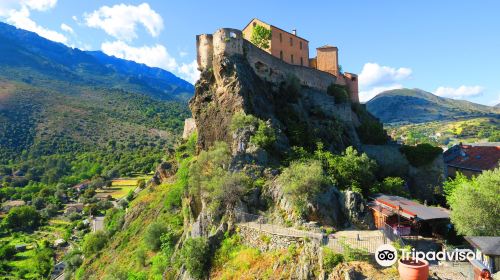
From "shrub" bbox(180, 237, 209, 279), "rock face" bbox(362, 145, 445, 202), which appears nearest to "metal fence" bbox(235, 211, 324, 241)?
"shrub" bbox(180, 237, 209, 279)

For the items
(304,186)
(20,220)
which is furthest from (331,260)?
(20,220)

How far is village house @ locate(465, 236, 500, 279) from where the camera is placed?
50.5 ft

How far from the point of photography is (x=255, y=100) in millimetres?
35938

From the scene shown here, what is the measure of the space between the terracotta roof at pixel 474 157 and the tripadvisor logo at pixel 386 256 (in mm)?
38529

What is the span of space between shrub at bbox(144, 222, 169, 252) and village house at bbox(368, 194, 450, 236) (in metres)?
20.7

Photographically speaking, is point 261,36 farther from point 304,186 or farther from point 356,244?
point 356,244

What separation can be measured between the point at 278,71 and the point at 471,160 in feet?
98.9

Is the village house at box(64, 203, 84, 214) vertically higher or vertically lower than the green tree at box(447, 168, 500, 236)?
lower

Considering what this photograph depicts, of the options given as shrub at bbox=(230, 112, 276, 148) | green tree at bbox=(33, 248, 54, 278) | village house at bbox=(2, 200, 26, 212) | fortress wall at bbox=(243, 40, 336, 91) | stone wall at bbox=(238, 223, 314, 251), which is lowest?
green tree at bbox=(33, 248, 54, 278)

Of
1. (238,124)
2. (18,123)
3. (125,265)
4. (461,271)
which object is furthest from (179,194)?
(18,123)

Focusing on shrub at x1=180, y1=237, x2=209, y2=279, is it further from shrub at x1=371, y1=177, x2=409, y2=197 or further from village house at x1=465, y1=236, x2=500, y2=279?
shrub at x1=371, y1=177, x2=409, y2=197

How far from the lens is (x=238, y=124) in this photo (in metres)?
31.9

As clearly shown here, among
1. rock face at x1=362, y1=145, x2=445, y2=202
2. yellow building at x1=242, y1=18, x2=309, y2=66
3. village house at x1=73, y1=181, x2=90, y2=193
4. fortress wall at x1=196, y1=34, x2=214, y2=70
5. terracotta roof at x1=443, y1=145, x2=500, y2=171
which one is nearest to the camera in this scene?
fortress wall at x1=196, y1=34, x2=214, y2=70

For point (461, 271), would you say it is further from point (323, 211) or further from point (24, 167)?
point (24, 167)
